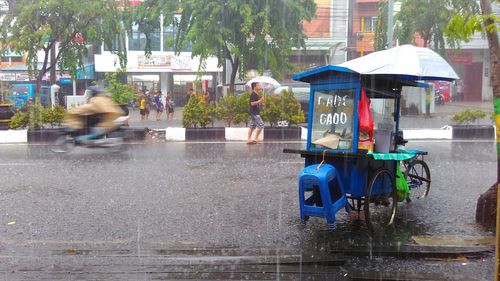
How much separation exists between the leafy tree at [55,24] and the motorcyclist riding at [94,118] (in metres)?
13.8

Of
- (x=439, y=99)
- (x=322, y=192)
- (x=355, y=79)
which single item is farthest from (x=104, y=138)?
(x=439, y=99)

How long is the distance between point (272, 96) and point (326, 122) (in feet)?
34.8

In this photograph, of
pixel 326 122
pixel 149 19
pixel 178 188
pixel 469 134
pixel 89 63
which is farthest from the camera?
pixel 89 63

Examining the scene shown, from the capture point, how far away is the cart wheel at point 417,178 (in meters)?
8.16

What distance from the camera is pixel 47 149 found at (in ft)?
48.7

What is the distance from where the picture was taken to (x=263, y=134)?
1686cm

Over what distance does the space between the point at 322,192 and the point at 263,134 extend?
10710 millimetres

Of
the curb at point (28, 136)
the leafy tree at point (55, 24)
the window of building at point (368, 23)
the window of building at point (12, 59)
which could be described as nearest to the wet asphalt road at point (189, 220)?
the curb at point (28, 136)

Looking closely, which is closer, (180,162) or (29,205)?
(29,205)

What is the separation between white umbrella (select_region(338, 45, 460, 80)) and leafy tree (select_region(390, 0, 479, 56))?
17712 millimetres

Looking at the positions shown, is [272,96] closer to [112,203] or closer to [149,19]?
[149,19]

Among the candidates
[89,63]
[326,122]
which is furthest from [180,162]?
[89,63]

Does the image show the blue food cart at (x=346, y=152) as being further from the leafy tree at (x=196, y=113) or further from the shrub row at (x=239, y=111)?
the leafy tree at (x=196, y=113)

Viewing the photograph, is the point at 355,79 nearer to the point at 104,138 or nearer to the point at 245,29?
the point at 104,138
